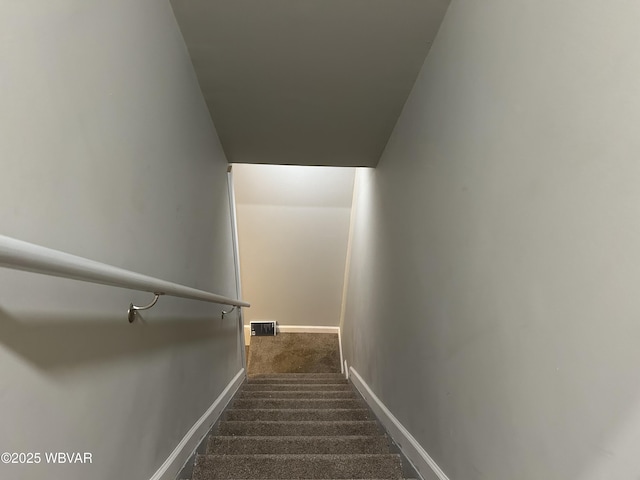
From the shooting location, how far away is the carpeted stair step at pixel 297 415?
241 centimetres

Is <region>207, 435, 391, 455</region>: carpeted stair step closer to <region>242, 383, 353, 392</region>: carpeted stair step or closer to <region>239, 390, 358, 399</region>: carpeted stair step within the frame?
<region>239, 390, 358, 399</region>: carpeted stair step

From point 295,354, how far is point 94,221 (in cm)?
504

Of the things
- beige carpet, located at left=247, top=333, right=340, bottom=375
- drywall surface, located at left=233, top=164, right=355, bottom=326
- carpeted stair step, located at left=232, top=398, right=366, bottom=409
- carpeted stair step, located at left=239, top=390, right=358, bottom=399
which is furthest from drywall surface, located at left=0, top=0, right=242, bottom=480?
beige carpet, located at left=247, top=333, right=340, bottom=375

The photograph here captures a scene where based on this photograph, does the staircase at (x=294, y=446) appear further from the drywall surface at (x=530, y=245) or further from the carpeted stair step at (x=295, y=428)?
the drywall surface at (x=530, y=245)

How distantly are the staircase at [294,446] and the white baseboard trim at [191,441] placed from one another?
2.7 inches

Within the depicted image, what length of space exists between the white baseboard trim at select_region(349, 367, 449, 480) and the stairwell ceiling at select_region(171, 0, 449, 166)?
1.65 m

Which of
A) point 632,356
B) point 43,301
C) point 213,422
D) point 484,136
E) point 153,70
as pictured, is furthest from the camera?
point 213,422

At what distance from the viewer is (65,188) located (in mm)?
774

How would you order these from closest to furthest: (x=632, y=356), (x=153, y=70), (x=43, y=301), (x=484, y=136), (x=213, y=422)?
1. (x=632, y=356)
2. (x=43, y=301)
3. (x=484, y=136)
4. (x=153, y=70)
5. (x=213, y=422)

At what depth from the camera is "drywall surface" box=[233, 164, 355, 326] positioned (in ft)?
13.9

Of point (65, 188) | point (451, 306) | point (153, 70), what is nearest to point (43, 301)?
point (65, 188)

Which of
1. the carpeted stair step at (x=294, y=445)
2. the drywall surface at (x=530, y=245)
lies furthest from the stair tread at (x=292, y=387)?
the drywall surface at (x=530, y=245)

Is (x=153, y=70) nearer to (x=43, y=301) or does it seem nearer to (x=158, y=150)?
(x=158, y=150)

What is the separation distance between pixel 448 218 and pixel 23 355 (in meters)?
1.24
